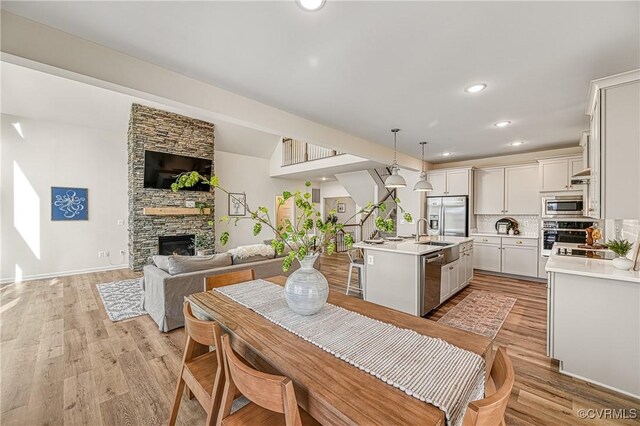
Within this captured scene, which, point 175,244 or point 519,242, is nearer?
point 519,242

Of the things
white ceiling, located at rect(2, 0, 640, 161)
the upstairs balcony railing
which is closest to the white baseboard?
the upstairs balcony railing

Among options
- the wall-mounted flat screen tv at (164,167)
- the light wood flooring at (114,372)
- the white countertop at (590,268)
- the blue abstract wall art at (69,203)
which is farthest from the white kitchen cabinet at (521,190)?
the blue abstract wall art at (69,203)

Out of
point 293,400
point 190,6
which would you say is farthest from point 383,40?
point 293,400

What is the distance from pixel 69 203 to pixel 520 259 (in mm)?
9372

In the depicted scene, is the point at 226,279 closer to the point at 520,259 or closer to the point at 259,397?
the point at 259,397

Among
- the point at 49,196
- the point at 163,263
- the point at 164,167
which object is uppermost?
the point at 164,167

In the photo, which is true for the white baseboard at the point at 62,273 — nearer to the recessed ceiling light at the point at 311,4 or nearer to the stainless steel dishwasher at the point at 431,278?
the stainless steel dishwasher at the point at 431,278

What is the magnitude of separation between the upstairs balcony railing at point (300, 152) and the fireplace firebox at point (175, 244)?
3.65m

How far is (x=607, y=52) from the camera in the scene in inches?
79.1

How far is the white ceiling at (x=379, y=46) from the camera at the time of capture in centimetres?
161

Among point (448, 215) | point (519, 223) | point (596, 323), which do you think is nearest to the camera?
point (596, 323)

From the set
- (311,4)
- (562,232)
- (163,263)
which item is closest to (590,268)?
(311,4)

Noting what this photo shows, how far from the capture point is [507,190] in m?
5.53

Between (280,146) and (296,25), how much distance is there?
704 centimetres
